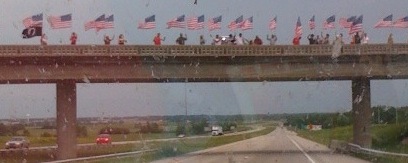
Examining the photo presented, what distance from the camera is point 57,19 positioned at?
38.7 m

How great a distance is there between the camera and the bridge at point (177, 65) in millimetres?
41125

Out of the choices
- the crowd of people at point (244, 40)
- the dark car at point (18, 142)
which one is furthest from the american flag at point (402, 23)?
the dark car at point (18, 142)

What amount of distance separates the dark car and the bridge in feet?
25.5

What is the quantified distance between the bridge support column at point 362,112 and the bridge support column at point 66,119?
1754 centimetres

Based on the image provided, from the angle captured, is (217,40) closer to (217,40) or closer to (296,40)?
(217,40)

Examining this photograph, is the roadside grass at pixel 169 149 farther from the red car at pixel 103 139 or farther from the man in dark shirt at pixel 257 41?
the man in dark shirt at pixel 257 41

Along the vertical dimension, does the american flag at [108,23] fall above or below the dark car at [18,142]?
above

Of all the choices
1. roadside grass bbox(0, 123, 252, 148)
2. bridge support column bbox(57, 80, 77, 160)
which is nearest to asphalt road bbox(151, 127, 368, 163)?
roadside grass bbox(0, 123, 252, 148)

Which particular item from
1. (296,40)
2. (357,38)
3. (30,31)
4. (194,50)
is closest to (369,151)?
(296,40)

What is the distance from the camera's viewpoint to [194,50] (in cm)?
4244

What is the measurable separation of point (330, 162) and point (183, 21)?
11.9m

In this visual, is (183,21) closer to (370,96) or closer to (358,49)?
(358,49)

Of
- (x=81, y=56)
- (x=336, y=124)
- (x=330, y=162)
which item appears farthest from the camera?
(x=336, y=124)

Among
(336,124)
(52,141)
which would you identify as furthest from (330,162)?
(336,124)
